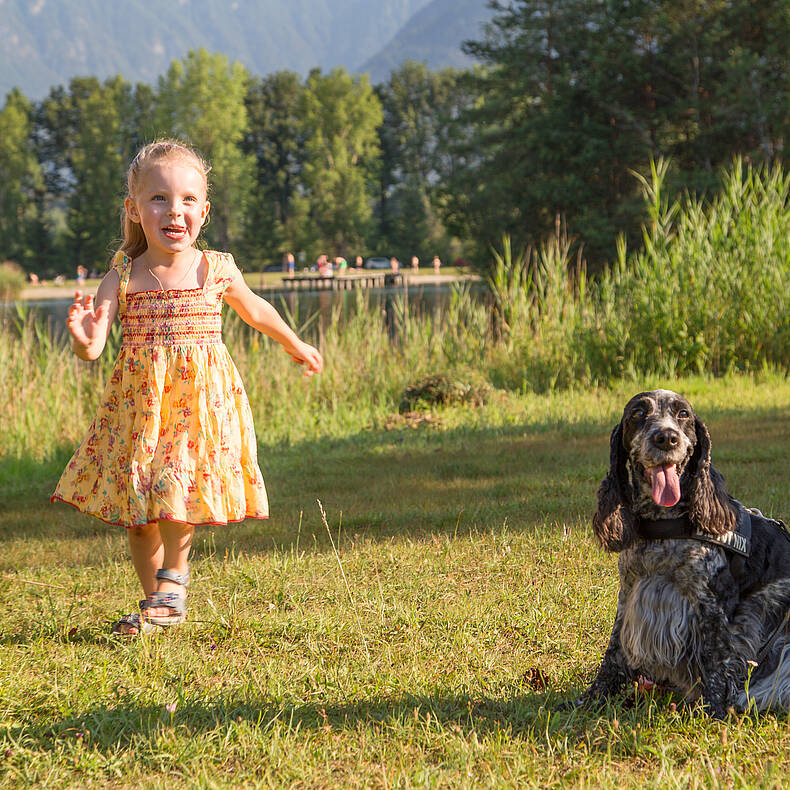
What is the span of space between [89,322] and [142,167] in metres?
0.70

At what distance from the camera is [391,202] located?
7738cm

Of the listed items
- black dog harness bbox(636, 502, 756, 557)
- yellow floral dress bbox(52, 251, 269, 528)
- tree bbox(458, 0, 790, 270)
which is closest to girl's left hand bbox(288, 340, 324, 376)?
yellow floral dress bbox(52, 251, 269, 528)

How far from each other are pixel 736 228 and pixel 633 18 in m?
25.3

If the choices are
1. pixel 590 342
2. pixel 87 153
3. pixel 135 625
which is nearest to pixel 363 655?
pixel 135 625

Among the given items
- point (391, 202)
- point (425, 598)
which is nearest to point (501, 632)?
point (425, 598)

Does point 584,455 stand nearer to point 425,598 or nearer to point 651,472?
point 425,598

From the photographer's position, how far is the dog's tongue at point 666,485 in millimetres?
2525

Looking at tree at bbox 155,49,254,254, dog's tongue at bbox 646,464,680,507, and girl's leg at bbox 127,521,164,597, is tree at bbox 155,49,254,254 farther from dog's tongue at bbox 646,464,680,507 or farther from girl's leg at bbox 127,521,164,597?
dog's tongue at bbox 646,464,680,507

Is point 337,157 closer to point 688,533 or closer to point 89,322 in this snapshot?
point 89,322

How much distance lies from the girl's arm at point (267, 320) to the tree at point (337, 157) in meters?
62.0

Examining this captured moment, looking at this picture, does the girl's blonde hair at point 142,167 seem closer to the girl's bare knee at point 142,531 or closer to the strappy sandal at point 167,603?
the girl's bare knee at point 142,531

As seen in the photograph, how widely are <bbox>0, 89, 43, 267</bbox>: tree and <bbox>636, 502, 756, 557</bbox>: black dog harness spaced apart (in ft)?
220

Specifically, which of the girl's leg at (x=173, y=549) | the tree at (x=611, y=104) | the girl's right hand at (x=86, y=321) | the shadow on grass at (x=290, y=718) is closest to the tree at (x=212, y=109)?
the tree at (x=611, y=104)

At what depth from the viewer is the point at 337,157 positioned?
66.6 m
